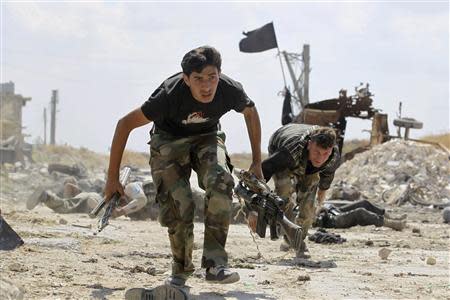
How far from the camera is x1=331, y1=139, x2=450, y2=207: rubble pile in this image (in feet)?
62.3

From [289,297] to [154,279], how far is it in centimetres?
106

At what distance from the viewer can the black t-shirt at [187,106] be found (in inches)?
207

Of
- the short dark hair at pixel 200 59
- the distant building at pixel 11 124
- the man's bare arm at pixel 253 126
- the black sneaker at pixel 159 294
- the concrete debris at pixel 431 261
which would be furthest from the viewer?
the distant building at pixel 11 124

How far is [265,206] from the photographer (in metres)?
5.78

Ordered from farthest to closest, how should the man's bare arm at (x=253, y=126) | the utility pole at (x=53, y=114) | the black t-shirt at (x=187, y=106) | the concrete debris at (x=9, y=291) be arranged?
the utility pole at (x=53, y=114) → the man's bare arm at (x=253, y=126) → the black t-shirt at (x=187, y=106) → the concrete debris at (x=9, y=291)

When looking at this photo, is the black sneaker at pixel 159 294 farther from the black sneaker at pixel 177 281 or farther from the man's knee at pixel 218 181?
the man's knee at pixel 218 181

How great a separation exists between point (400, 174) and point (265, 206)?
15978 mm

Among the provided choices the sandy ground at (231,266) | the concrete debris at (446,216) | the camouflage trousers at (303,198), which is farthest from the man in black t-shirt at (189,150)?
the concrete debris at (446,216)

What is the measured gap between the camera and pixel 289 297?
5.43 metres

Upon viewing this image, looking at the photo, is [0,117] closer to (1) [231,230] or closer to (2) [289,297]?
(1) [231,230]

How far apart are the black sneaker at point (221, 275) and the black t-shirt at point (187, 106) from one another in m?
0.92

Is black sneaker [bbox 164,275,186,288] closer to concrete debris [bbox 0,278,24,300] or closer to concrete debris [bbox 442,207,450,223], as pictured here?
concrete debris [bbox 0,278,24,300]

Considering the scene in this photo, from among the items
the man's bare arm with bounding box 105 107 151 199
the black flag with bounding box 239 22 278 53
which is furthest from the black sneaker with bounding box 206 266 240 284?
the black flag with bounding box 239 22 278 53

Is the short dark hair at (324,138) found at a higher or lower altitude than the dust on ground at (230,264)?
higher
